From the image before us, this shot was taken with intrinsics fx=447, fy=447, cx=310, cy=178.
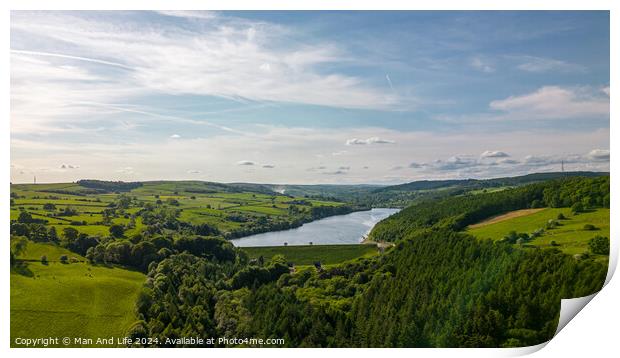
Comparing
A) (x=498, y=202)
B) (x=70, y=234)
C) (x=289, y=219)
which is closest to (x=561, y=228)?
(x=498, y=202)

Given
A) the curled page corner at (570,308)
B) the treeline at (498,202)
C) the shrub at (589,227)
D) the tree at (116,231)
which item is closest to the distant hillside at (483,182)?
the treeline at (498,202)

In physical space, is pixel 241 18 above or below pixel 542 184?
above

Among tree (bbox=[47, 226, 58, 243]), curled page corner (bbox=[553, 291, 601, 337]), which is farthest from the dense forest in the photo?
tree (bbox=[47, 226, 58, 243])

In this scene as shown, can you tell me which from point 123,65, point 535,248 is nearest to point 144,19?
point 123,65

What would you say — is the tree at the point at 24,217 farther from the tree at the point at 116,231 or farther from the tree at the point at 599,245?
the tree at the point at 599,245

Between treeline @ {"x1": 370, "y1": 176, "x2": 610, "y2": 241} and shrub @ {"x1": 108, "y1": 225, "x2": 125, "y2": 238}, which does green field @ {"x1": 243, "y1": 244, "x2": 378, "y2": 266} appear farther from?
shrub @ {"x1": 108, "y1": 225, "x2": 125, "y2": 238}
